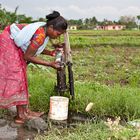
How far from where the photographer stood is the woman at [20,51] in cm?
513

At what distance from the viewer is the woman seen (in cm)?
513

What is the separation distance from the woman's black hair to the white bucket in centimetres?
104

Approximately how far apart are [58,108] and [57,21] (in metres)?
1.24

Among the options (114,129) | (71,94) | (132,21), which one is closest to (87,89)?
(71,94)

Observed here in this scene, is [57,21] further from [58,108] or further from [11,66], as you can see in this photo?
[58,108]

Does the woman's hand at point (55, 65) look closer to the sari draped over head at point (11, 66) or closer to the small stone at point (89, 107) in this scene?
the sari draped over head at point (11, 66)

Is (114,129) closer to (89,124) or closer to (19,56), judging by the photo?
(89,124)

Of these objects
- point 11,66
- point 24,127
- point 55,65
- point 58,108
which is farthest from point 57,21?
point 24,127

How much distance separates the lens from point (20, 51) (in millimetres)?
5316

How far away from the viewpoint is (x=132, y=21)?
281ft

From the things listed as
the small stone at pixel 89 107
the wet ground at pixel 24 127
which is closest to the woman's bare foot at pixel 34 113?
the wet ground at pixel 24 127

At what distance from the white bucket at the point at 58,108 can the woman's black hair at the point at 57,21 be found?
3.42 feet

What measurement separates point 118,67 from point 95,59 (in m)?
2.04

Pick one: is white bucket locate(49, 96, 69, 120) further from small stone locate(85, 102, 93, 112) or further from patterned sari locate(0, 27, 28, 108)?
patterned sari locate(0, 27, 28, 108)
